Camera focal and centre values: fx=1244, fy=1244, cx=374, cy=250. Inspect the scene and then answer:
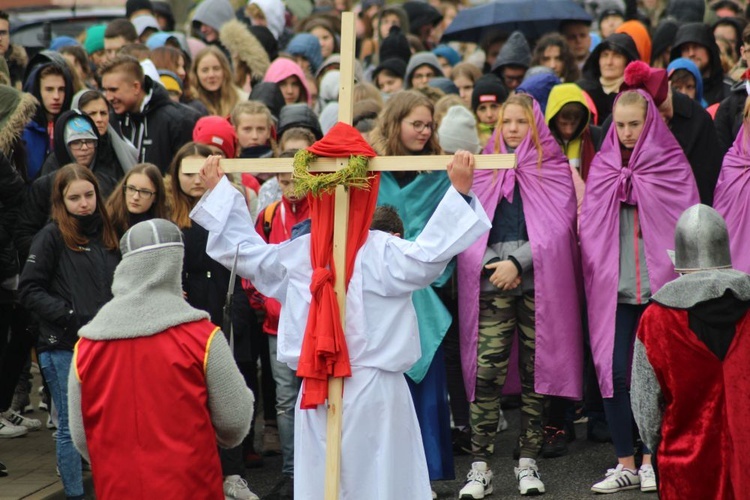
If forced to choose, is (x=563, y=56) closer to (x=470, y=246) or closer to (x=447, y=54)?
(x=447, y=54)

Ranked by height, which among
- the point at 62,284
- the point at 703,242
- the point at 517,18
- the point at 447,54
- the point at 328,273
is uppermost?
the point at 517,18

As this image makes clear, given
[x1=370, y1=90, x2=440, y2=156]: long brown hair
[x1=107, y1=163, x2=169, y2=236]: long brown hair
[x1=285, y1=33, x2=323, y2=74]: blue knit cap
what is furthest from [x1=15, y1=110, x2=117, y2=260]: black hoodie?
[x1=285, y1=33, x2=323, y2=74]: blue knit cap

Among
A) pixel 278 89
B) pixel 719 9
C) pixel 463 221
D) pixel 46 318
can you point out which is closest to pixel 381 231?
pixel 463 221

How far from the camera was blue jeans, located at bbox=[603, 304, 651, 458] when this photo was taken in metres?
7.68

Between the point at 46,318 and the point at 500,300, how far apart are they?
2825 mm

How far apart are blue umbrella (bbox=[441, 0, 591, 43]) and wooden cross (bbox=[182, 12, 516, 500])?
25.7 ft

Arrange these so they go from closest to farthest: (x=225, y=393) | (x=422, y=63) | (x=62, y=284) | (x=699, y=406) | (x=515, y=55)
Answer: (x=225, y=393) < (x=699, y=406) < (x=62, y=284) < (x=515, y=55) < (x=422, y=63)

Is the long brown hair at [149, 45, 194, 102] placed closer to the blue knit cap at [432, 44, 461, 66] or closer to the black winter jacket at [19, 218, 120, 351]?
the blue knit cap at [432, 44, 461, 66]

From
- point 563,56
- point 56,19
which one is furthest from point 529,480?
point 56,19

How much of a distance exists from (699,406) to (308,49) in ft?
29.3

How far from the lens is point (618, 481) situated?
7.62m

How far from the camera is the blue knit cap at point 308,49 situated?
1347 centimetres

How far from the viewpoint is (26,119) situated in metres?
9.09

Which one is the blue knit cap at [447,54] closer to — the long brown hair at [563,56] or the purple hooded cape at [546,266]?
the long brown hair at [563,56]
